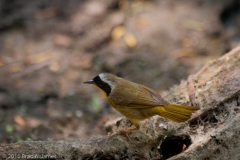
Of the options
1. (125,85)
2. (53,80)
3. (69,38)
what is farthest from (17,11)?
(125,85)

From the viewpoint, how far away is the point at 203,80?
14.6ft

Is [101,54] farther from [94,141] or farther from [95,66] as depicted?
[94,141]

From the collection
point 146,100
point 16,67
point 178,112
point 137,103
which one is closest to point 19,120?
point 16,67

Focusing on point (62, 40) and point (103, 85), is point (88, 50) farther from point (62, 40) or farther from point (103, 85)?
point (103, 85)

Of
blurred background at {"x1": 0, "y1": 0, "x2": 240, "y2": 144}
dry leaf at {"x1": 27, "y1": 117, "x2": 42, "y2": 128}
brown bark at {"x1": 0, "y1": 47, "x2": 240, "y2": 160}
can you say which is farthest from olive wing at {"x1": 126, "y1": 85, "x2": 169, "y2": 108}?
dry leaf at {"x1": 27, "y1": 117, "x2": 42, "y2": 128}

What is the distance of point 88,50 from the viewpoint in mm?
7516

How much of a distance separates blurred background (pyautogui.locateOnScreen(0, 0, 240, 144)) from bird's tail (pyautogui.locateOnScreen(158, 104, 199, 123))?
2229 mm

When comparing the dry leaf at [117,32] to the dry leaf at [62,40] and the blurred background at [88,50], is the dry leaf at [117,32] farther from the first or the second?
the dry leaf at [62,40]

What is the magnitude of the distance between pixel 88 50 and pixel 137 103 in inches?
140

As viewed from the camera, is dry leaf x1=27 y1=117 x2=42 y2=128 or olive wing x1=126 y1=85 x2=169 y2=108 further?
dry leaf x1=27 y1=117 x2=42 y2=128

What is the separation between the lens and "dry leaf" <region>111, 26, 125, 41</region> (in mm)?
7744

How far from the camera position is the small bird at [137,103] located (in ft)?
12.4

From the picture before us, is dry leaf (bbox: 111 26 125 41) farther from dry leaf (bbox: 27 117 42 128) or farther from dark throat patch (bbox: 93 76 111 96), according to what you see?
dark throat patch (bbox: 93 76 111 96)

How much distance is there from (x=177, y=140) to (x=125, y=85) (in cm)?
96
